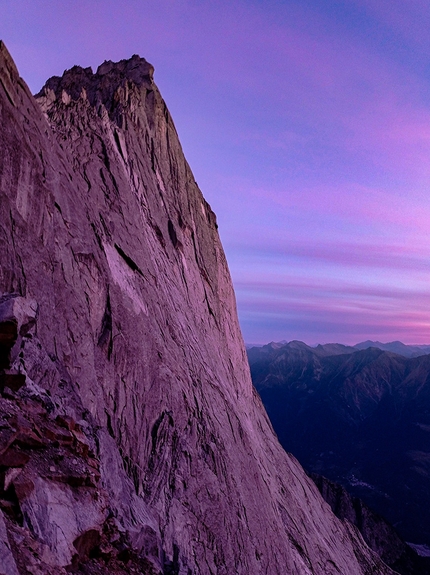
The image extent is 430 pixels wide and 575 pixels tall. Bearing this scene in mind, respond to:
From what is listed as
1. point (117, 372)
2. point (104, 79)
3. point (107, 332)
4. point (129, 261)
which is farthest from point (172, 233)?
point (117, 372)

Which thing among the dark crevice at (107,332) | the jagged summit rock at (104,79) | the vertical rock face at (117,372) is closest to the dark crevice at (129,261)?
the vertical rock face at (117,372)

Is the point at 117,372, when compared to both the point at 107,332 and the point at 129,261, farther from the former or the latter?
the point at 129,261

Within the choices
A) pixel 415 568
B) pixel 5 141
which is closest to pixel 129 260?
pixel 5 141

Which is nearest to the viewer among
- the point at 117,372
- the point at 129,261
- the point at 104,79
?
the point at 117,372

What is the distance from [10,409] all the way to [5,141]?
370 inches

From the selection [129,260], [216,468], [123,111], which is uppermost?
[123,111]

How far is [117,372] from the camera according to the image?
15539 millimetres

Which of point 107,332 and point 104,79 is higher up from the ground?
point 104,79

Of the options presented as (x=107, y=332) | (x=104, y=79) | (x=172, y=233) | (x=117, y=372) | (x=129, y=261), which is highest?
(x=104, y=79)

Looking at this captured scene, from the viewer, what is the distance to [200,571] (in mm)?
13742

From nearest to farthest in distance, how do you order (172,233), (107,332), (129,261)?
(107,332) < (129,261) < (172,233)

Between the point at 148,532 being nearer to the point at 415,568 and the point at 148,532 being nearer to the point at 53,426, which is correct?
the point at 53,426

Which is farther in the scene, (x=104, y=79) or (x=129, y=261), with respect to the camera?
(x=104, y=79)

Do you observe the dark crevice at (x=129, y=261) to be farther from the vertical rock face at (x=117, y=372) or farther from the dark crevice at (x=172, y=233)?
the dark crevice at (x=172, y=233)
